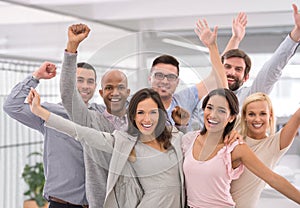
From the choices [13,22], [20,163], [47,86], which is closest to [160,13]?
[13,22]

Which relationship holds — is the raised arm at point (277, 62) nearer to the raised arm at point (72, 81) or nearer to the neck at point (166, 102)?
the neck at point (166, 102)

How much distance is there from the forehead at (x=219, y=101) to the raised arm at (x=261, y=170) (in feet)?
0.36

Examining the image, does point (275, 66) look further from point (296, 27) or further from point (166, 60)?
point (166, 60)

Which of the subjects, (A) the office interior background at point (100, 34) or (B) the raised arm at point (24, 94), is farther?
(A) the office interior background at point (100, 34)

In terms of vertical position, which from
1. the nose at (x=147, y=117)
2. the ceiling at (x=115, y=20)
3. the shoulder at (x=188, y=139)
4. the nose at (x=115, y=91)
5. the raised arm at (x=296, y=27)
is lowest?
the shoulder at (x=188, y=139)

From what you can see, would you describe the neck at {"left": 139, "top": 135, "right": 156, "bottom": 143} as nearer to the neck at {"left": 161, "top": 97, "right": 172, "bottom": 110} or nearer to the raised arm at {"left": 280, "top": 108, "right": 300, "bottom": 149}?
the neck at {"left": 161, "top": 97, "right": 172, "bottom": 110}

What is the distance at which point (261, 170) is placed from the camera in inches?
58.5

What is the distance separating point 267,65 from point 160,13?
1447mm

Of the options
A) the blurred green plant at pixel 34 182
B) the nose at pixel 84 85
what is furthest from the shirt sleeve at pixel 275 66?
the blurred green plant at pixel 34 182

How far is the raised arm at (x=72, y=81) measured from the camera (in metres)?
1.55

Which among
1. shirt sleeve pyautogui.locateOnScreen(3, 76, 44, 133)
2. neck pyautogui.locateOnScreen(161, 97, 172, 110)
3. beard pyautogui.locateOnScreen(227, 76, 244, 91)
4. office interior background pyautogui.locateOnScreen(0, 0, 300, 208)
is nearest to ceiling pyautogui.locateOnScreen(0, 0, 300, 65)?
office interior background pyautogui.locateOnScreen(0, 0, 300, 208)

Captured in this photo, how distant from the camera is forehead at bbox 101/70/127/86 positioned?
1.62m

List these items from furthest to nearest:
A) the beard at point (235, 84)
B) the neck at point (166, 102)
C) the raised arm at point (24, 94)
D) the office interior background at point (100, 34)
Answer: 1. the office interior background at point (100, 34)
2. the beard at point (235, 84)
3. the raised arm at point (24, 94)
4. the neck at point (166, 102)

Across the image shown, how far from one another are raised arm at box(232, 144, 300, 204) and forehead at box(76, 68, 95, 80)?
44 centimetres
